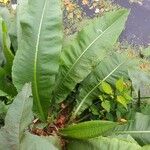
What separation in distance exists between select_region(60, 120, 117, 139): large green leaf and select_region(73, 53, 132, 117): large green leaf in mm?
361

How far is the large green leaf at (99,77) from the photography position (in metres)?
3.11

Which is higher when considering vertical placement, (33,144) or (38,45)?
(38,45)

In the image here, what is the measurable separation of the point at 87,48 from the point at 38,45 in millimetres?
405

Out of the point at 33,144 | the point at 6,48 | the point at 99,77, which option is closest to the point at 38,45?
the point at 6,48

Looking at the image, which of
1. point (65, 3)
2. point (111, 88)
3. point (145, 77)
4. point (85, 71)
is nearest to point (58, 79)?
→ point (85, 71)

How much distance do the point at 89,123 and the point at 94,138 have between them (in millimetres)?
132

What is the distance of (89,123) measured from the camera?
2592 millimetres

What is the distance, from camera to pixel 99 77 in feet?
10.2

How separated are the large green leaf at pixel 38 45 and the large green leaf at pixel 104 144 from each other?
→ 440 mm

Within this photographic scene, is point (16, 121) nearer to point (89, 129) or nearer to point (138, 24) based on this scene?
point (89, 129)

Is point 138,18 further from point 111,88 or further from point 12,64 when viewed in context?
point 12,64

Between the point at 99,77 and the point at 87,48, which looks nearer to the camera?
the point at 87,48

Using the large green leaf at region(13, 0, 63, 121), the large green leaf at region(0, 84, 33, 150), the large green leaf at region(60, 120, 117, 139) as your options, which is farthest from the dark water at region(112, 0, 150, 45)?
the large green leaf at region(0, 84, 33, 150)

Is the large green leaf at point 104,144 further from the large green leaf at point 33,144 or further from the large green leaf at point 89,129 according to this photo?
the large green leaf at point 33,144
